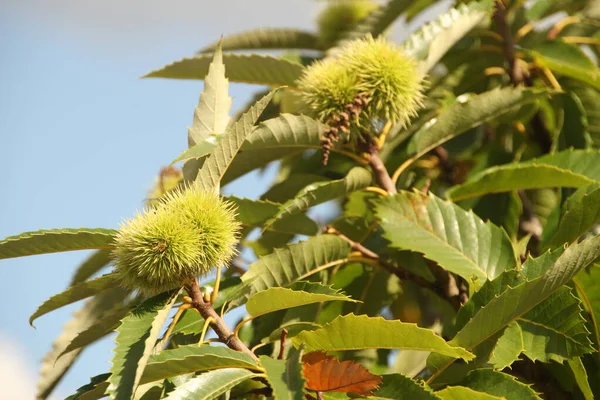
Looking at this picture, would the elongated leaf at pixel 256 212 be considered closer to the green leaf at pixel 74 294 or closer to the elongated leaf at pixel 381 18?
the green leaf at pixel 74 294

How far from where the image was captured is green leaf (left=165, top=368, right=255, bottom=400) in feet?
4.03

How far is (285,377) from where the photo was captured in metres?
1.20

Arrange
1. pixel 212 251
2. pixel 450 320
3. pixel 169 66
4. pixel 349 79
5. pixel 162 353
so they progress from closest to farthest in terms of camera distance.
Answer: pixel 162 353 → pixel 212 251 → pixel 349 79 → pixel 169 66 → pixel 450 320

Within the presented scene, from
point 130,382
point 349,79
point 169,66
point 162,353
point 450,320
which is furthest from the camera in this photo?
point 450,320

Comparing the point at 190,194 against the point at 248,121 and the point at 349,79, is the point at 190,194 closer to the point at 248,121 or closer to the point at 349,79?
the point at 248,121

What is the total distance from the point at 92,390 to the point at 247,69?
1.04 metres

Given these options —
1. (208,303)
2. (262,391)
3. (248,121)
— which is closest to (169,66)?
(248,121)

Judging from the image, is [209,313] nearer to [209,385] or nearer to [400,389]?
[209,385]

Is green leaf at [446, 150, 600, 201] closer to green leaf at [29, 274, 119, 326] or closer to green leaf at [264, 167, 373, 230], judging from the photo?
green leaf at [264, 167, 373, 230]

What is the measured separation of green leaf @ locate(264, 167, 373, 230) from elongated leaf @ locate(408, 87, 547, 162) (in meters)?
0.27

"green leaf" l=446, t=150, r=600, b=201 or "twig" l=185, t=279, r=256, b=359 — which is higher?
"twig" l=185, t=279, r=256, b=359

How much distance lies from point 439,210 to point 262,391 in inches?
26.4

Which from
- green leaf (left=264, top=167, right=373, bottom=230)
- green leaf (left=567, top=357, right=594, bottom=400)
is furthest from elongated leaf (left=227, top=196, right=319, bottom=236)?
green leaf (left=567, top=357, right=594, bottom=400)

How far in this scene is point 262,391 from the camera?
1.44 metres
